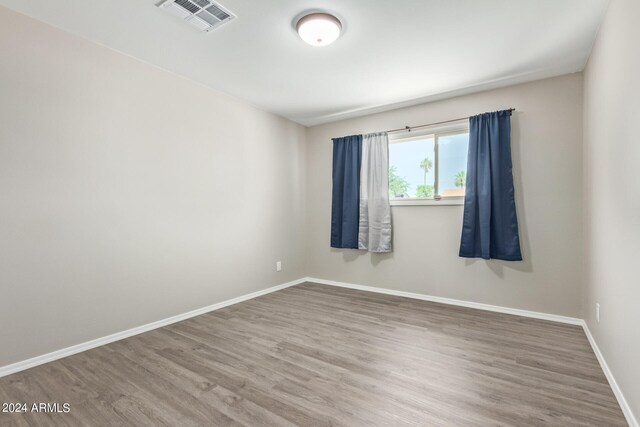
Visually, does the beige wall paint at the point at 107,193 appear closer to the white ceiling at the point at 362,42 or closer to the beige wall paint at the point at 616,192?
the white ceiling at the point at 362,42

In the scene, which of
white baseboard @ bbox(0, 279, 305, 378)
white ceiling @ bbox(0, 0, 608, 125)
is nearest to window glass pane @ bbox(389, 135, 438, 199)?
white ceiling @ bbox(0, 0, 608, 125)

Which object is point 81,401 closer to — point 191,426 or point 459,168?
point 191,426

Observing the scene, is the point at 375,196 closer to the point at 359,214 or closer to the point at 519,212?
the point at 359,214

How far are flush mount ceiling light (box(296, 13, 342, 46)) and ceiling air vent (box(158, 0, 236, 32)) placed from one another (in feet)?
1.70

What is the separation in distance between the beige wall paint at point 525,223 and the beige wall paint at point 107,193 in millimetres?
2153

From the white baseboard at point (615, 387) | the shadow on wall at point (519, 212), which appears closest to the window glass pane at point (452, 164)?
the shadow on wall at point (519, 212)

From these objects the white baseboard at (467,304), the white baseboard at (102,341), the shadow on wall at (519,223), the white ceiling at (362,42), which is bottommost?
the white baseboard at (102,341)

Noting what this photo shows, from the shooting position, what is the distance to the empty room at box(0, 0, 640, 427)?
1804 millimetres

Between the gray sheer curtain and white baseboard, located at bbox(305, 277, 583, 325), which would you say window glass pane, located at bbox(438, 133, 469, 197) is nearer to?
the gray sheer curtain

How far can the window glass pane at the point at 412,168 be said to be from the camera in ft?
12.9

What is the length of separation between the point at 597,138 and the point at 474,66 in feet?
4.05

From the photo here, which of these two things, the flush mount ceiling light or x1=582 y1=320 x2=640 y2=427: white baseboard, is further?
the flush mount ceiling light

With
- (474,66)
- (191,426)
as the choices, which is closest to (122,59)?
(191,426)

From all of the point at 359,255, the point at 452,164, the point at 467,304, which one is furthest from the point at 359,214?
the point at 467,304
